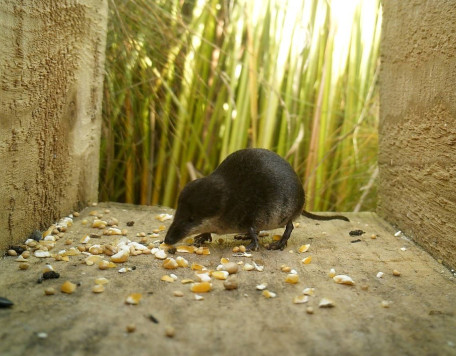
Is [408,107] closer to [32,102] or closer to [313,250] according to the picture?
[313,250]

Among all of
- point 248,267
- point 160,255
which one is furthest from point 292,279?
point 160,255

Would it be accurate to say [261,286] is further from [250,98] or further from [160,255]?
[250,98]

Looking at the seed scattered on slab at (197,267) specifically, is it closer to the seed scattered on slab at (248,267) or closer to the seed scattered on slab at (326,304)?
the seed scattered on slab at (248,267)

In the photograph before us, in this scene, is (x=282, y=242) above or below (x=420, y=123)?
below

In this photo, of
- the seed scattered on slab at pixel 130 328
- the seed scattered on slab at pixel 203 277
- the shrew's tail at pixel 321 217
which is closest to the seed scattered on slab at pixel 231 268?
the seed scattered on slab at pixel 203 277

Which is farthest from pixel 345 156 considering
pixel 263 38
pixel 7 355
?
pixel 7 355

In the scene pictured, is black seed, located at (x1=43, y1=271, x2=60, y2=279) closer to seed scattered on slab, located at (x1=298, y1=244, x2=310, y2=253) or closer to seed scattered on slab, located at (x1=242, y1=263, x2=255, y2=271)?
seed scattered on slab, located at (x1=242, y1=263, x2=255, y2=271)
